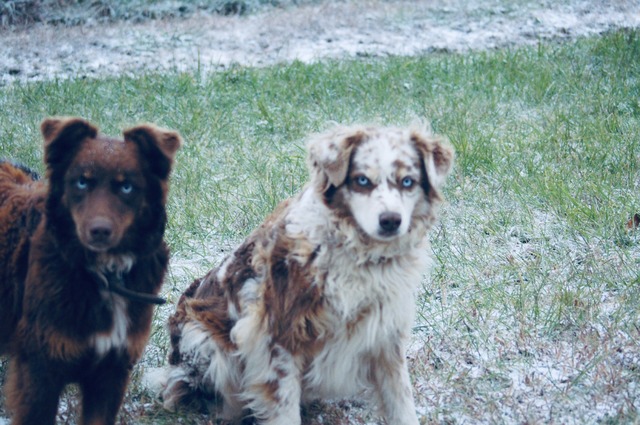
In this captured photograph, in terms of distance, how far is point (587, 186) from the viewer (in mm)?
6352

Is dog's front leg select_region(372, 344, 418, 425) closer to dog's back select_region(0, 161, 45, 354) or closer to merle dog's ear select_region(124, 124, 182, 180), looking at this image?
merle dog's ear select_region(124, 124, 182, 180)

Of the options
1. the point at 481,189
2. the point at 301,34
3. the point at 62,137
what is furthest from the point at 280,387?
the point at 301,34

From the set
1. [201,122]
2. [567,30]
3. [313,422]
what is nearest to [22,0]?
[201,122]

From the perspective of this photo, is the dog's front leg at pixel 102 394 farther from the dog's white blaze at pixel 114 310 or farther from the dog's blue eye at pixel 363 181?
the dog's blue eye at pixel 363 181

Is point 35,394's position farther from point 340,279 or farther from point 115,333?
point 340,279

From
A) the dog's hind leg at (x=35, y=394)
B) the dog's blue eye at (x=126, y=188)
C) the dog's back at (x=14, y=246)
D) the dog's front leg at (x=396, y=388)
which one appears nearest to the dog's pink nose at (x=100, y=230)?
the dog's blue eye at (x=126, y=188)

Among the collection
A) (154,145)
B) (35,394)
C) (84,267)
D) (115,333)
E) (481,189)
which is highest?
(154,145)

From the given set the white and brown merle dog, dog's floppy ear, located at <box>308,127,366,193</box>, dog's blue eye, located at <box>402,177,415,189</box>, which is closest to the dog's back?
the white and brown merle dog

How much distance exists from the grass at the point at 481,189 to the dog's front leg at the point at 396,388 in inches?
9.0

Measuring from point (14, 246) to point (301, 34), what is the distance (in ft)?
41.4

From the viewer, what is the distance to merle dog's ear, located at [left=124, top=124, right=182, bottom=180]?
3.37 metres

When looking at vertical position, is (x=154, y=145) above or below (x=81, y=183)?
above

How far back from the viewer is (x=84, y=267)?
10.9 feet

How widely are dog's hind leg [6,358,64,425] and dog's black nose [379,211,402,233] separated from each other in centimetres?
160
